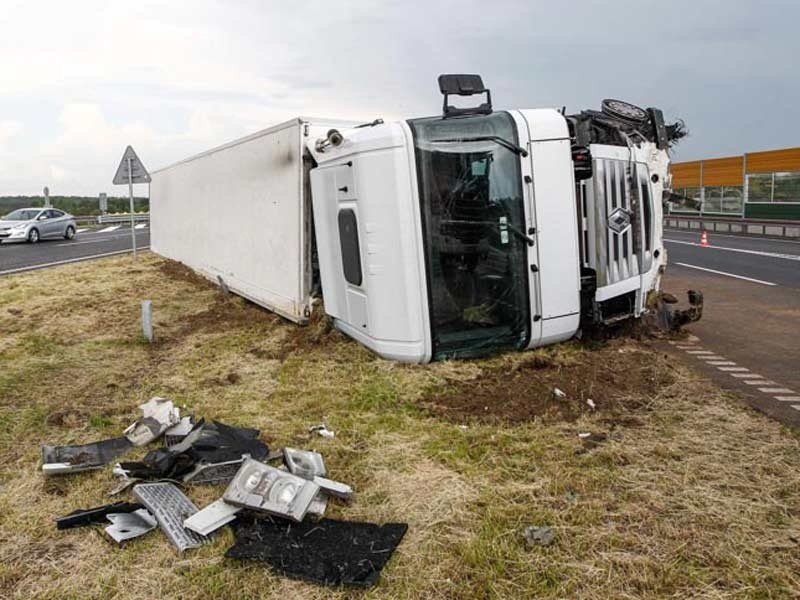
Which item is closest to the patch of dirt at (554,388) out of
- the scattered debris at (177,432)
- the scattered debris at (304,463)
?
the scattered debris at (304,463)

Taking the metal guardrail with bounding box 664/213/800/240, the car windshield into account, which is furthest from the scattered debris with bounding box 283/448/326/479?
the car windshield

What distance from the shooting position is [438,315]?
5438mm

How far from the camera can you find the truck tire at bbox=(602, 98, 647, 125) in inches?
261

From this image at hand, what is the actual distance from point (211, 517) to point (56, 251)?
67.0 feet

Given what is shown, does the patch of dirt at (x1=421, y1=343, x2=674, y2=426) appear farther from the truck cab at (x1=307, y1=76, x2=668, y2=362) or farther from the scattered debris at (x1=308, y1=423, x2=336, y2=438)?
the scattered debris at (x1=308, y1=423, x2=336, y2=438)

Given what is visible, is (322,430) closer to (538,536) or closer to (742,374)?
(538,536)

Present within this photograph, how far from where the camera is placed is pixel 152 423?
4219 millimetres

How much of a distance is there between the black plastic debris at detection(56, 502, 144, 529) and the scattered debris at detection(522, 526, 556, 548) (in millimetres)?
1956

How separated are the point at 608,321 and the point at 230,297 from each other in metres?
5.90

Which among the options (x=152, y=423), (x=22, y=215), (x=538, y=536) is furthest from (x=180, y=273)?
(x=22, y=215)

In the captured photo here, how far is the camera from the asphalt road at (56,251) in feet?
55.4

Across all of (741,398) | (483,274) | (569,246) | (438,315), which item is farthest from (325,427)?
(741,398)

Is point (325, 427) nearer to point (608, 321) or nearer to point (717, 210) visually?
point (608, 321)

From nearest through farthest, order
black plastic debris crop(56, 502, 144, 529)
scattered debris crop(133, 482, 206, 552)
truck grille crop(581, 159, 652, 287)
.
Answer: scattered debris crop(133, 482, 206, 552) → black plastic debris crop(56, 502, 144, 529) → truck grille crop(581, 159, 652, 287)
